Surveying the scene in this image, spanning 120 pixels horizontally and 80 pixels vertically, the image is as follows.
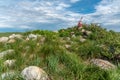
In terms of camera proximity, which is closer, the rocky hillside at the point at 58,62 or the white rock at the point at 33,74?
the white rock at the point at 33,74

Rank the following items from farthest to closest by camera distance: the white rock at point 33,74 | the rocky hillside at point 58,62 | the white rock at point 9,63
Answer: the white rock at point 9,63 → the rocky hillside at point 58,62 → the white rock at point 33,74

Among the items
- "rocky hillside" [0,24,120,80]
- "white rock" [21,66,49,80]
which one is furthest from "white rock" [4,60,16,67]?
"white rock" [21,66,49,80]

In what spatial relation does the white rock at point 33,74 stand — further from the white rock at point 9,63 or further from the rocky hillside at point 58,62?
the white rock at point 9,63

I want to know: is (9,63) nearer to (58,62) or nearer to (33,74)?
(58,62)

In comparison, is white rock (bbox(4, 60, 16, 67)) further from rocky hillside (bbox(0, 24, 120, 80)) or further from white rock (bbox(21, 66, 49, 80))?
white rock (bbox(21, 66, 49, 80))

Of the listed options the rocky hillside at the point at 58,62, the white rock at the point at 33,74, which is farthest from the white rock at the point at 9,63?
the white rock at the point at 33,74

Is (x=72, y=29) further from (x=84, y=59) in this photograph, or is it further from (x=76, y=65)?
(x=76, y=65)

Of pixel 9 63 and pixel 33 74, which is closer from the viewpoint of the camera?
pixel 33 74

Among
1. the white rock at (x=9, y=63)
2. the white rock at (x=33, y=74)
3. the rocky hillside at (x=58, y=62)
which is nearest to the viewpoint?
the white rock at (x=33, y=74)

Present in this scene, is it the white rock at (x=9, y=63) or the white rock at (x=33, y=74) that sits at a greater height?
the white rock at (x=9, y=63)

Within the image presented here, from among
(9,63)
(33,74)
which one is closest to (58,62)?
(9,63)

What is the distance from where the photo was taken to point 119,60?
10.0 metres

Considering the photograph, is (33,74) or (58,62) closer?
(33,74)

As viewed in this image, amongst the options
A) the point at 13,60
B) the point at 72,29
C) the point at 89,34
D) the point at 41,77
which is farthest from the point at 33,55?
the point at 72,29
